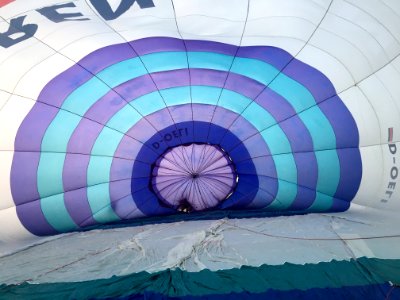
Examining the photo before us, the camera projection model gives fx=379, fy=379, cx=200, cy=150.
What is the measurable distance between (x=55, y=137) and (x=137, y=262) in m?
1.25

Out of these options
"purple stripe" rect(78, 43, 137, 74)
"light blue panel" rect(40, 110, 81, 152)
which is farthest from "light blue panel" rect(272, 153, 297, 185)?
"light blue panel" rect(40, 110, 81, 152)

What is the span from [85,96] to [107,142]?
465mm

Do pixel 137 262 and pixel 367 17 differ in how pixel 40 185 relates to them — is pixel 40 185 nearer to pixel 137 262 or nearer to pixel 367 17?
pixel 137 262

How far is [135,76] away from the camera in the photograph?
2.81 m

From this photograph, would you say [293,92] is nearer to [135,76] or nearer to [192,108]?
[192,108]

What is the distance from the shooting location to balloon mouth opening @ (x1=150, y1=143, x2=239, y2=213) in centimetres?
338

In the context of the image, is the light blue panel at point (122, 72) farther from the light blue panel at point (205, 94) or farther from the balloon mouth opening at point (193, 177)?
the balloon mouth opening at point (193, 177)

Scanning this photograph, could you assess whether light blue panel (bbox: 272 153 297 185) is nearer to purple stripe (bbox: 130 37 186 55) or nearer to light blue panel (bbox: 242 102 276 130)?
light blue panel (bbox: 242 102 276 130)

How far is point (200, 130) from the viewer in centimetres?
335

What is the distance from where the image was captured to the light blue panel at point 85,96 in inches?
109

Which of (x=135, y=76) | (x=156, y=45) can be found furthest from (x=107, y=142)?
(x=156, y=45)

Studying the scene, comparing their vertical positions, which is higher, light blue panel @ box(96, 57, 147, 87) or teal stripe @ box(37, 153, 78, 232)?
light blue panel @ box(96, 57, 147, 87)

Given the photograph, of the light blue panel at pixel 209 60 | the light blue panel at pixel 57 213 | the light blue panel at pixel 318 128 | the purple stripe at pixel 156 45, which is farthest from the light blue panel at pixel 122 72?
the light blue panel at pixel 318 128

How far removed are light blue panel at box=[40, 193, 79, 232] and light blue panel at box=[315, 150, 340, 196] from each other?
2.08 metres
